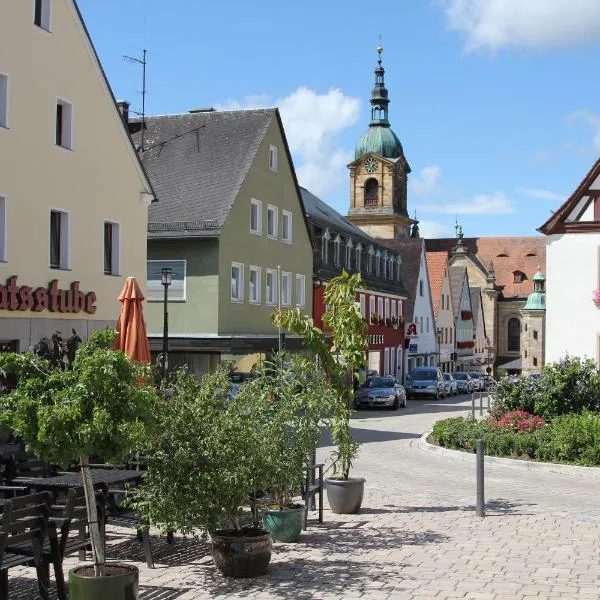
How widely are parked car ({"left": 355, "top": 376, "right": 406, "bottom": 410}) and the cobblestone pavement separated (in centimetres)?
2399

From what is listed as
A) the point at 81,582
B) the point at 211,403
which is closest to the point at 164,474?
the point at 211,403

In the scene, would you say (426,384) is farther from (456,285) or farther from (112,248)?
(456,285)

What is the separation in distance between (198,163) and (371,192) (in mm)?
61015

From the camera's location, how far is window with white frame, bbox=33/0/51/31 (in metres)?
23.5

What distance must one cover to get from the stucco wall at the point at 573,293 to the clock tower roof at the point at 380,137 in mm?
66613

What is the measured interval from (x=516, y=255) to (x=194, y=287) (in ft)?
250

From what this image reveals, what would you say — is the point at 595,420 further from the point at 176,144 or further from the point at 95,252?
the point at 176,144

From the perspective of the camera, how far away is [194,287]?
34.9m

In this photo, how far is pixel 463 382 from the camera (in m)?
61.2

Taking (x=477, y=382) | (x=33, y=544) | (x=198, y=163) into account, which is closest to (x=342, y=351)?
(x=33, y=544)

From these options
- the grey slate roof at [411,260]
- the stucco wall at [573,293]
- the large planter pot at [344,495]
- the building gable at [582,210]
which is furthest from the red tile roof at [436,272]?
the large planter pot at [344,495]

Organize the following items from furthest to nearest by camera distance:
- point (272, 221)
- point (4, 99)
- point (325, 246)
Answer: point (325, 246) < point (272, 221) < point (4, 99)

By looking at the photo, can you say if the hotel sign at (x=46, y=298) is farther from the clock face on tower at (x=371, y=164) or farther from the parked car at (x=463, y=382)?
the clock face on tower at (x=371, y=164)

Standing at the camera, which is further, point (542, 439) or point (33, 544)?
point (542, 439)
